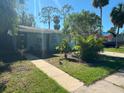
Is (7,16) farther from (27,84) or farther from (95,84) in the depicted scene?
(95,84)

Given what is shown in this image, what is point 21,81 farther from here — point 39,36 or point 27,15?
point 27,15

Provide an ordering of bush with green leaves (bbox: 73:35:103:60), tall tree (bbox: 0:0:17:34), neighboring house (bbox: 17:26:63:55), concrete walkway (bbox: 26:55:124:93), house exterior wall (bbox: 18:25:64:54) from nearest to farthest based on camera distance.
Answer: concrete walkway (bbox: 26:55:124:93), bush with green leaves (bbox: 73:35:103:60), tall tree (bbox: 0:0:17:34), neighboring house (bbox: 17:26:63:55), house exterior wall (bbox: 18:25:64:54)

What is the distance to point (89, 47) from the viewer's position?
47.2 ft

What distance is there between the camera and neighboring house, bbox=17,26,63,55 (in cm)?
2364

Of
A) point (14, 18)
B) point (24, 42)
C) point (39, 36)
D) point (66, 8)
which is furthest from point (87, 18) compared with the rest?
point (66, 8)

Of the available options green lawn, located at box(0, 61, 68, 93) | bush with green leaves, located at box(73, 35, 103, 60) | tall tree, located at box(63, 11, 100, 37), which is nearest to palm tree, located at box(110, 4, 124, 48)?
tall tree, located at box(63, 11, 100, 37)

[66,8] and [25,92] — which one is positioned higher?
[66,8]

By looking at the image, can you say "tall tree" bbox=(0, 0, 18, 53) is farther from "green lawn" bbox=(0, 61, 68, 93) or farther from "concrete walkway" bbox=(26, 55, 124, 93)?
"concrete walkway" bbox=(26, 55, 124, 93)

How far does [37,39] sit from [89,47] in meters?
12.5

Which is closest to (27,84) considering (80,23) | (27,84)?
(27,84)

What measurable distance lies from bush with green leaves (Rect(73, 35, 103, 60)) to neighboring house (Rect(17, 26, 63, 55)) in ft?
28.9

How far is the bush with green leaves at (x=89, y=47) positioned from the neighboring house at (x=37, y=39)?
8.80 metres

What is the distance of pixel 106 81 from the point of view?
8.84 m

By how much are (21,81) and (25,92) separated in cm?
144
